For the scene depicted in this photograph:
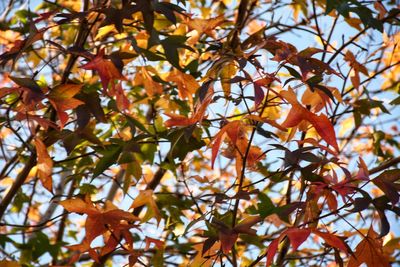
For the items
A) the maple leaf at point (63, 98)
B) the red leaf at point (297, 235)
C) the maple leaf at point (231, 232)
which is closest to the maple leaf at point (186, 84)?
the maple leaf at point (63, 98)

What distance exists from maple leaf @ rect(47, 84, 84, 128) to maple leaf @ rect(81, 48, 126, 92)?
0.05 meters

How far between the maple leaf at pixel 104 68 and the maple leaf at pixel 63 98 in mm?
50

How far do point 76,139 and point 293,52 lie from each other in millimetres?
451

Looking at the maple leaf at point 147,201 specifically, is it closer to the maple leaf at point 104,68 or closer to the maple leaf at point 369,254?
the maple leaf at point 104,68

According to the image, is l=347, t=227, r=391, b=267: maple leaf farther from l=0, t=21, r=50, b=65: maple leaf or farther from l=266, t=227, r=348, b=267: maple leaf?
→ l=0, t=21, r=50, b=65: maple leaf

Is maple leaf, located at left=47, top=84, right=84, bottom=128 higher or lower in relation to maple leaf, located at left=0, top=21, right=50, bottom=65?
lower

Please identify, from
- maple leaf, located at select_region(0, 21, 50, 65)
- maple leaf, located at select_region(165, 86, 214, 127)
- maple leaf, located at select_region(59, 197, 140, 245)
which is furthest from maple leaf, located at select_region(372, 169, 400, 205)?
maple leaf, located at select_region(0, 21, 50, 65)

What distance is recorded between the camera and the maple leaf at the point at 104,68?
109cm

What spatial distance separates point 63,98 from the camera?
41.6 inches

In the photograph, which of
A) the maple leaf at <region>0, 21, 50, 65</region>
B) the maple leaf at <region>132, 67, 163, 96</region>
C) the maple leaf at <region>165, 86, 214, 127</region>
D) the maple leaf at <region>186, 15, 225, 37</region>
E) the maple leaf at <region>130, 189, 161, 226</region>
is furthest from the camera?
the maple leaf at <region>132, 67, 163, 96</region>

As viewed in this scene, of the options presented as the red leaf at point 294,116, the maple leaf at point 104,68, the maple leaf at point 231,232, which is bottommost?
the maple leaf at point 231,232

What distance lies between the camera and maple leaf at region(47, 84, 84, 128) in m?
1.05

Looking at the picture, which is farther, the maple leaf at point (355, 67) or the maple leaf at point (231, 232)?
the maple leaf at point (355, 67)

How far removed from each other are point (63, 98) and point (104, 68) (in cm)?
10
